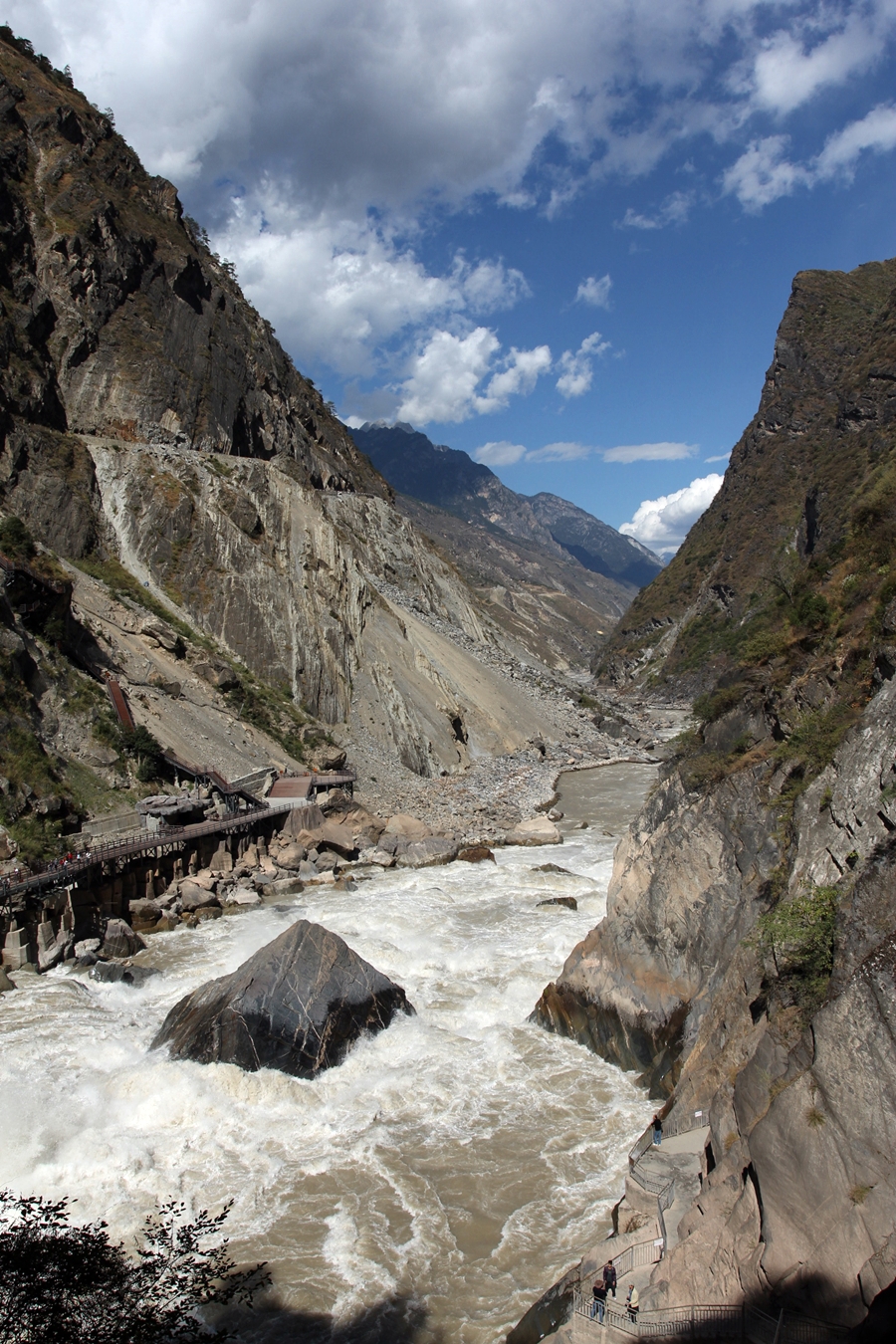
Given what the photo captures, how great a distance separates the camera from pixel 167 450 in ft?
149

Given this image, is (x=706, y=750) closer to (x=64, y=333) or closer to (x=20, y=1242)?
(x=20, y=1242)

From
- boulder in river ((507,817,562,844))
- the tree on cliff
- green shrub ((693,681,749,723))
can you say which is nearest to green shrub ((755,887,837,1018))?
the tree on cliff

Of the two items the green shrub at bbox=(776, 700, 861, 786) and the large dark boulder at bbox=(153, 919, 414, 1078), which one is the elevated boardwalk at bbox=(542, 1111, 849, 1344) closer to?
the green shrub at bbox=(776, 700, 861, 786)

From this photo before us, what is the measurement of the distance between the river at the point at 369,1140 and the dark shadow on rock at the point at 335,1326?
0.03 m

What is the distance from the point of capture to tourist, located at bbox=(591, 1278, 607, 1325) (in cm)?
752

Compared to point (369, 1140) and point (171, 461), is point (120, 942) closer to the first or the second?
point (369, 1140)

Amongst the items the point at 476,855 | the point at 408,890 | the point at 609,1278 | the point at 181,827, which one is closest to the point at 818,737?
the point at 609,1278

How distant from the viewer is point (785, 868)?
11.2 meters

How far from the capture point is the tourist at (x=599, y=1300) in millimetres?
7523

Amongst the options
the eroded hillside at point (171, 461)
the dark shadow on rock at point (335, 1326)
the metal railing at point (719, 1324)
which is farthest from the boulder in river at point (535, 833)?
the metal railing at point (719, 1324)

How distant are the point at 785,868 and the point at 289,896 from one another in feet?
56.2

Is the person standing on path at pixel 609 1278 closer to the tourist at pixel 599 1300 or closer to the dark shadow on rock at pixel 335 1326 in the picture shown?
the tourist at pixel 599 1300

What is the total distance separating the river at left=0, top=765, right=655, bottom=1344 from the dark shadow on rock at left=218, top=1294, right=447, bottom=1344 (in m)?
0.03

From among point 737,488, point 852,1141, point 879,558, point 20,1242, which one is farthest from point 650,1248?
point 737,488
